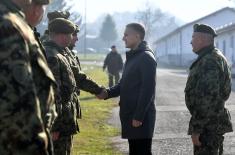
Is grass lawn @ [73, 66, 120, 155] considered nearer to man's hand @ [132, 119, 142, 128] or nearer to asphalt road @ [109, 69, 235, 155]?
asphalt road @ [109, 69, 235, 155]

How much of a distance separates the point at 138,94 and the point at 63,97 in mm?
1078

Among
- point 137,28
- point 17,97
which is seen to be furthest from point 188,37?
point 17,97

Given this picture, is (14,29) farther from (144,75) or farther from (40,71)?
(144,75)

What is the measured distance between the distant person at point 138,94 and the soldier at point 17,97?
11.5 feet

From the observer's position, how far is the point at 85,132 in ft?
38.4

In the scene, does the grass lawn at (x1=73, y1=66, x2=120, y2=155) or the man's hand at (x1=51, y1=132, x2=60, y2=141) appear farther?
the grass lawn at (x1=73, y1=66, x2=120, y2=155)

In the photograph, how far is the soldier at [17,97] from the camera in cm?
256

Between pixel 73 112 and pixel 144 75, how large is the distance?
1042 millimetres

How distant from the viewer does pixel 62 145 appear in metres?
5.58

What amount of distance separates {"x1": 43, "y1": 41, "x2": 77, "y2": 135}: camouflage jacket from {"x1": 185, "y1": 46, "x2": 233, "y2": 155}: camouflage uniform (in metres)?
1.39

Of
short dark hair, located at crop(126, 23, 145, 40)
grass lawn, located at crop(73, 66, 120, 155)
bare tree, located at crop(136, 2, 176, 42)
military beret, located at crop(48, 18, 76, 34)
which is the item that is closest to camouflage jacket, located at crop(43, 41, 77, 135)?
military beret, located at crop(48, 18, 76, 34)

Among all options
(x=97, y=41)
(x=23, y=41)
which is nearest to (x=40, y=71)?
(x=23, y=41)

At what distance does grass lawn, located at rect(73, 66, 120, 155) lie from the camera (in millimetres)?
9492

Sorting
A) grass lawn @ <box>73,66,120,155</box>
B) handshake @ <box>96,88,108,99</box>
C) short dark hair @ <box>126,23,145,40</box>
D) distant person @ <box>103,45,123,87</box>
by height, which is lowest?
grass lawn @ <box>73,66,120,155</box>
